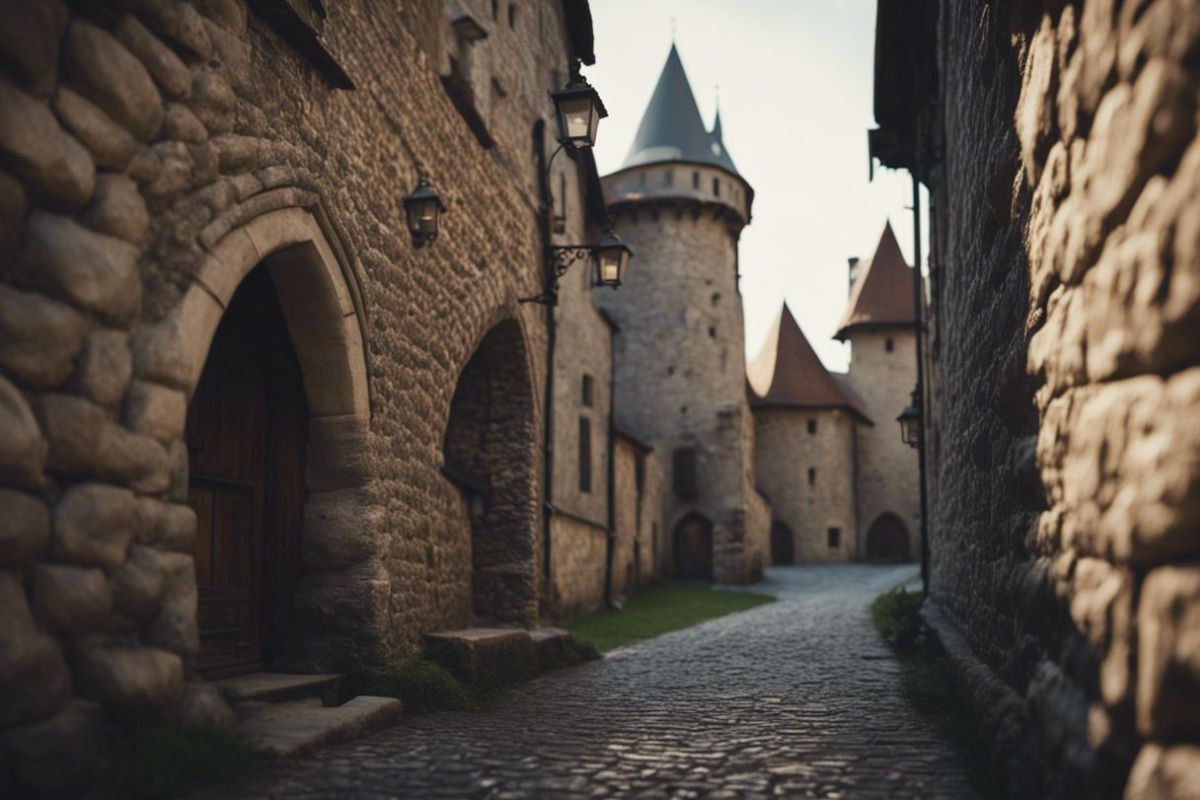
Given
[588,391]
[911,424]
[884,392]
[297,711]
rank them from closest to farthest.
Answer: [297,711] → [911,424] → [588,391] → [884,392]

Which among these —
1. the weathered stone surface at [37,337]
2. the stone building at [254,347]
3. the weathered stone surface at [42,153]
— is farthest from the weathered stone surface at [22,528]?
the weathered stone surface at [42,153]

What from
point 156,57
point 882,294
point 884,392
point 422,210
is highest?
point 882,294

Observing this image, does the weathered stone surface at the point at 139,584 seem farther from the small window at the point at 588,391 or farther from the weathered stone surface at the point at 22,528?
the small window at the point at 588,391

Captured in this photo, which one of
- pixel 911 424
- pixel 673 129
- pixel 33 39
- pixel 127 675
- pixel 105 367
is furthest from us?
pixel 673 129

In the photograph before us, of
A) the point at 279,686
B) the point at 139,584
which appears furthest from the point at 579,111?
the point at 139,584

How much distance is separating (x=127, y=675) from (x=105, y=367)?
1101 millimetres

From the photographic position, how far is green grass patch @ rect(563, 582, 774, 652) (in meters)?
13.1

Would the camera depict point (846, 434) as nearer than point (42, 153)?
No

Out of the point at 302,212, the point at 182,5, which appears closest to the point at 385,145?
the point at 302,212

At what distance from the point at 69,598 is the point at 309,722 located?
5.49 feet

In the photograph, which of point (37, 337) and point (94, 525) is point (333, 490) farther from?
point (37, 337)

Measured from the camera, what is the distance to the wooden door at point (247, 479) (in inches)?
242

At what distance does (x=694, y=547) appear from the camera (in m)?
30.7

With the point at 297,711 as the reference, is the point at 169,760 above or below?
above
